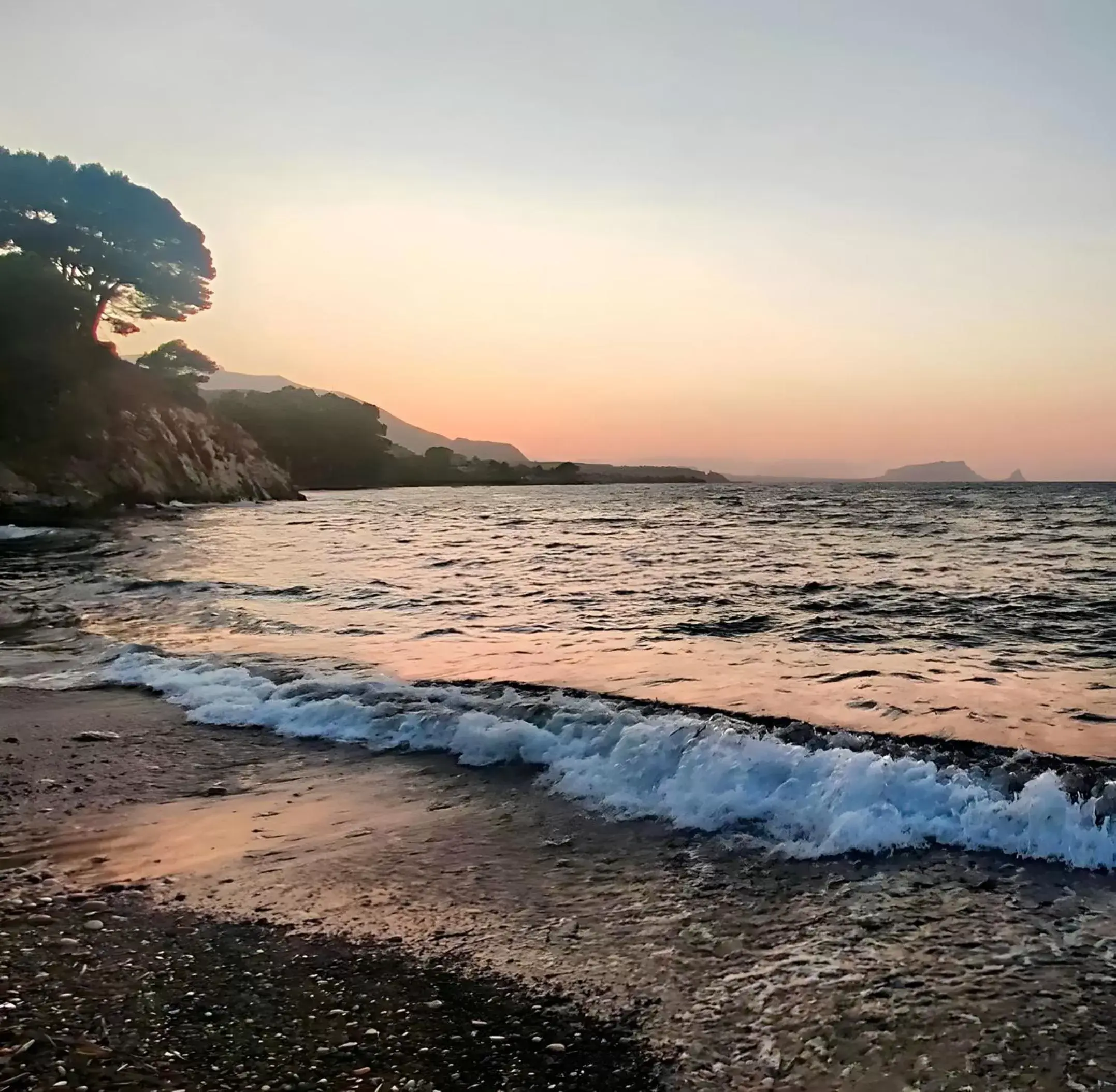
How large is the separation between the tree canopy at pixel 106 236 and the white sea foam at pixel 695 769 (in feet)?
199

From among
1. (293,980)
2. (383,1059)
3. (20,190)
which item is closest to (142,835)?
(293,980)

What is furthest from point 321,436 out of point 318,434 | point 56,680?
point 56,680

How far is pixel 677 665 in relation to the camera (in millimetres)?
13312

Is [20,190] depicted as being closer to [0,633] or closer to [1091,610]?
[0,633]

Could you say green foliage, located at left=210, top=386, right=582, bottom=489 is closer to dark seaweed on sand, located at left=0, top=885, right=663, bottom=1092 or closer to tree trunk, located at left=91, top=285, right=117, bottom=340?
tree trunk, located at left=91, top=285, right=117, bottom=340

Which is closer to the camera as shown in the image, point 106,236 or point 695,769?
point 695,769

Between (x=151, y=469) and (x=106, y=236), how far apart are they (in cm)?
1865

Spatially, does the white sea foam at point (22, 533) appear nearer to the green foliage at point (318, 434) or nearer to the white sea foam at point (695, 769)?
the white sea foam at point (695, 769)

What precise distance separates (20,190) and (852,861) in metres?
75.1

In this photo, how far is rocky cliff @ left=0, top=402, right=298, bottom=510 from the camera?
51.2 metres

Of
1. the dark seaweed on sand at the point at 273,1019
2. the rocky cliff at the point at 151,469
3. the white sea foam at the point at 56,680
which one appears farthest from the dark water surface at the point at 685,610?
the rocky cliff at the point at 151,469

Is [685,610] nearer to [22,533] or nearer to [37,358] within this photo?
[22,533]

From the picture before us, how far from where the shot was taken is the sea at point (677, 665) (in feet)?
24.2

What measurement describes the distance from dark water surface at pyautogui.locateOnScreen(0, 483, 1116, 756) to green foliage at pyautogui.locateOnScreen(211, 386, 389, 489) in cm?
9536
